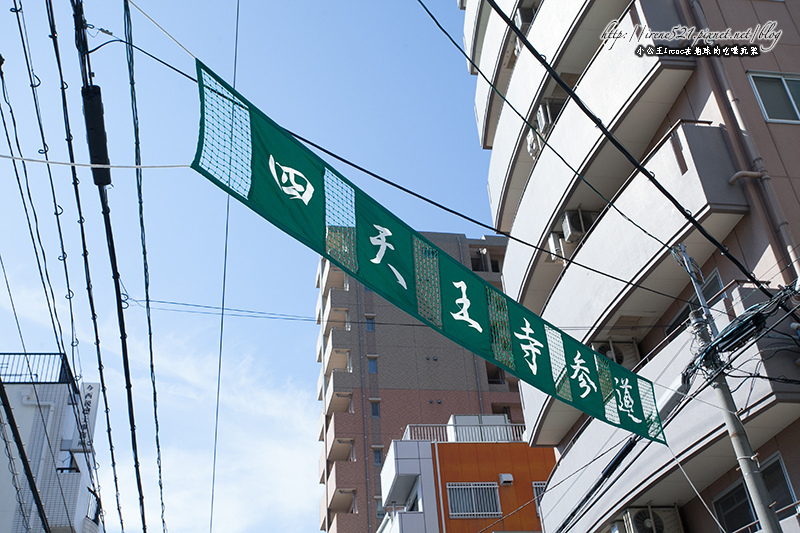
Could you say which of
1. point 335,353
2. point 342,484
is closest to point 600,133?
point 342,484

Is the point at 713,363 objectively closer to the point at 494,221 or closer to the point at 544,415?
the point at 544,415

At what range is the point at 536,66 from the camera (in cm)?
1819

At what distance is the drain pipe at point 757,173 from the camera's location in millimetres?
11539

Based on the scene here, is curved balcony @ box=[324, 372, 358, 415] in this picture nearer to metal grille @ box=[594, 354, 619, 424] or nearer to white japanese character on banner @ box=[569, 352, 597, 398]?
metal grille @ box=[594, 354, 619, 424]

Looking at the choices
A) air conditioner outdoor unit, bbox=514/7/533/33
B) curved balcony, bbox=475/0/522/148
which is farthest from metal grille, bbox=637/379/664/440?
air conditioner outdoor unit, bbox=514/7/533/33

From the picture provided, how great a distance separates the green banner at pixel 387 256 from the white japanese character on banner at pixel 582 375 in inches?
0.6

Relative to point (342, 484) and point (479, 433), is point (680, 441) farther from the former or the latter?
point (342, 484)

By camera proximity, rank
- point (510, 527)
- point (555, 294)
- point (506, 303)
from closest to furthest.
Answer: point (506, 303) < point (555, 294) < point (510, 527)

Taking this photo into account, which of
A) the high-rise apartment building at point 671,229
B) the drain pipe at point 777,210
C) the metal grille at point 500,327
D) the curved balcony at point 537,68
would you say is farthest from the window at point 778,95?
the metal grille at point 500,327

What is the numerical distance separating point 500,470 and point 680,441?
1478 cm

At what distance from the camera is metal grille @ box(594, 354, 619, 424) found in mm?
10438

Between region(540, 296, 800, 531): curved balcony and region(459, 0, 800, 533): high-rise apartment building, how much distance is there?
1.4 inches

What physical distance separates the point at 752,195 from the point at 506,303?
18.1ft

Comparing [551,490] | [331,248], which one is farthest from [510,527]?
[331,248]
